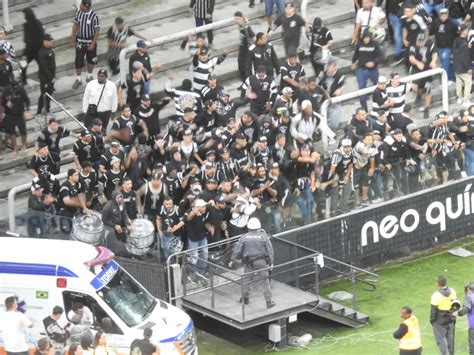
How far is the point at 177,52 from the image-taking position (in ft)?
116

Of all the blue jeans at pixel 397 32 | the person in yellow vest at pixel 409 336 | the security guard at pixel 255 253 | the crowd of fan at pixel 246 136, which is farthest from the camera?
the blue jeans at pixel 397 32

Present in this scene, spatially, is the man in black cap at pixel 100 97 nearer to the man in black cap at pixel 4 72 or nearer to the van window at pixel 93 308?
the man in black cap at pixel 4 72

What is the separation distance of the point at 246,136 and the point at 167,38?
4.53 m

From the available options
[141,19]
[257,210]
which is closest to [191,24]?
[141,19]

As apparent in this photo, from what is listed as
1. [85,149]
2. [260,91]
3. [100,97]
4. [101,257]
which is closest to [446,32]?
[260,91]

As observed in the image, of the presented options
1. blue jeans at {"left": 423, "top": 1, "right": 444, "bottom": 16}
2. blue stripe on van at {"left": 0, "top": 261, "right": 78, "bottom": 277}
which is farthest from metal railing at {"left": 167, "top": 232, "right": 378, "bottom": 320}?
blue jeans at {"left": 423, "top": 1, "right": 444, "bottom": 16}

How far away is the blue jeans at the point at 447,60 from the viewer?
35.0 meters

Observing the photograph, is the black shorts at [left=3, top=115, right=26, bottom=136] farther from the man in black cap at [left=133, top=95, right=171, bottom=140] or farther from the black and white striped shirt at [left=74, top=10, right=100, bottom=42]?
the black and white striped shirt at [left=74, top=10, right=100, bottom=42]

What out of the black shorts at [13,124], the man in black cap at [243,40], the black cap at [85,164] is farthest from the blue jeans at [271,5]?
the black cap at [85,164]

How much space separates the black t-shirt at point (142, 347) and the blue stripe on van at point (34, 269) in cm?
183

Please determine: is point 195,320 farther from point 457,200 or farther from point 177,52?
point 177,52

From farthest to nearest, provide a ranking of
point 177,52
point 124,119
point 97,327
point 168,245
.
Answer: point 177,52
point 124,119
point 168,245
point 97,327

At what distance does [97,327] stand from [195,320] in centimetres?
362

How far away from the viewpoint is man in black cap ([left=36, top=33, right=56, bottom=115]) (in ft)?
105
